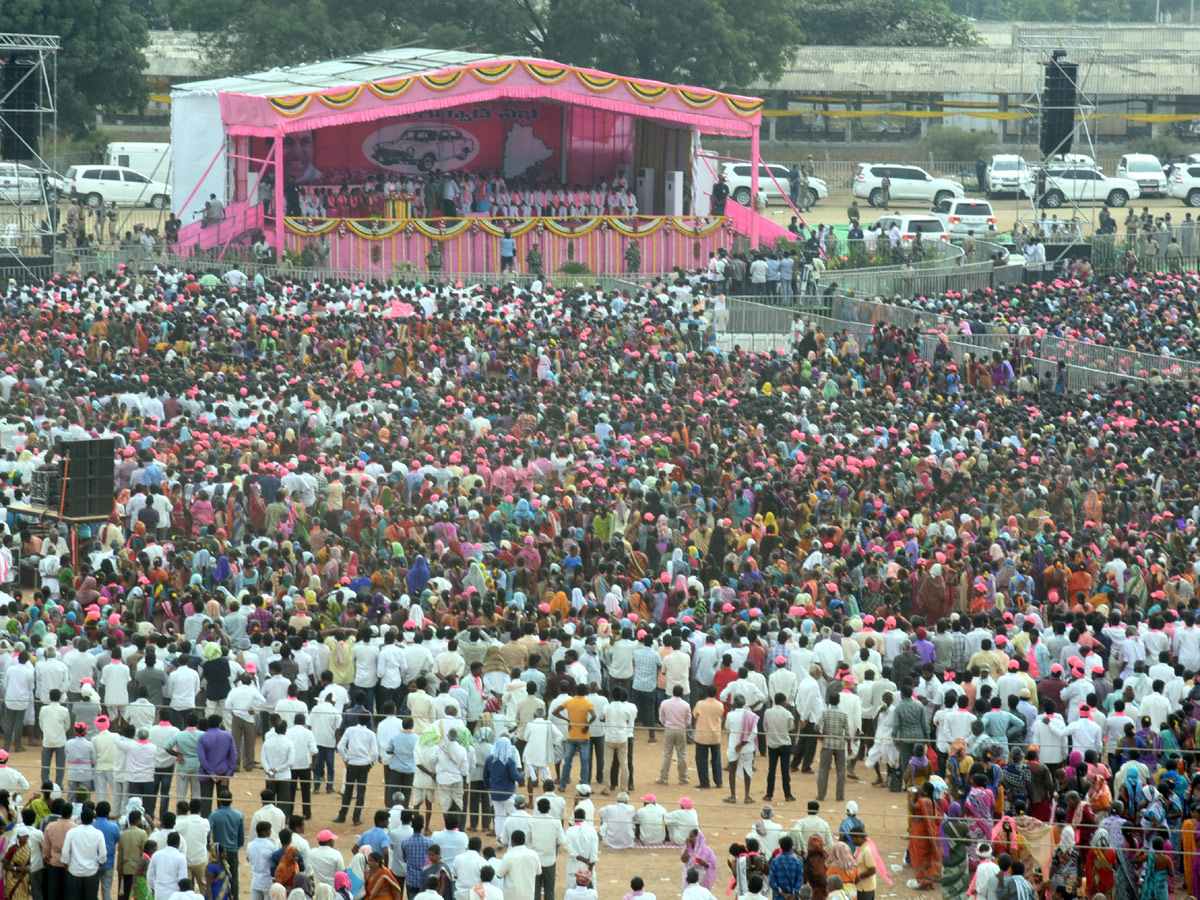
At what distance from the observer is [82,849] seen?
37.4ft

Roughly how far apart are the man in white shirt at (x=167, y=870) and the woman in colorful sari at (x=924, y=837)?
506 cm

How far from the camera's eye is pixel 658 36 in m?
45.3

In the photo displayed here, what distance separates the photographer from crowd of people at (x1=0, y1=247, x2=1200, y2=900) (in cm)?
1191

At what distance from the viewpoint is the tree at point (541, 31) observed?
148ft

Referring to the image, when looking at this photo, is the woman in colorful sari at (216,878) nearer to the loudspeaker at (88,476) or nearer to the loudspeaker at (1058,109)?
the loudspeaker at (88,476)

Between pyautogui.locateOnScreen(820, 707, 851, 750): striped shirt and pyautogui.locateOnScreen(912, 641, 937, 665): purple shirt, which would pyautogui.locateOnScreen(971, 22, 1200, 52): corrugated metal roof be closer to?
pyautogui.locateOnScreen(912, 641, 937, 665): purple shirt

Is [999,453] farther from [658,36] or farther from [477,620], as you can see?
[658,36]

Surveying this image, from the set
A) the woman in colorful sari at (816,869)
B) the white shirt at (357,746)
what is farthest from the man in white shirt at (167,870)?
the woman in colorful sari at (816,869)

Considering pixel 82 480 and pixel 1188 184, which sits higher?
pixel 1188 184

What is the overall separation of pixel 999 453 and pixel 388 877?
12.1 metres

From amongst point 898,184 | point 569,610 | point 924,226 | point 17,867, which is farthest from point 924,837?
point 898,184

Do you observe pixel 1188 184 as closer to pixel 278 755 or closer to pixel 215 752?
pixel 278 755

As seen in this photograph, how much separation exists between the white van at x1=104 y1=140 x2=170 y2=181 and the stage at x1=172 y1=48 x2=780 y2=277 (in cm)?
909

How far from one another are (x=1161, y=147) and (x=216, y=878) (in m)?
44.7
